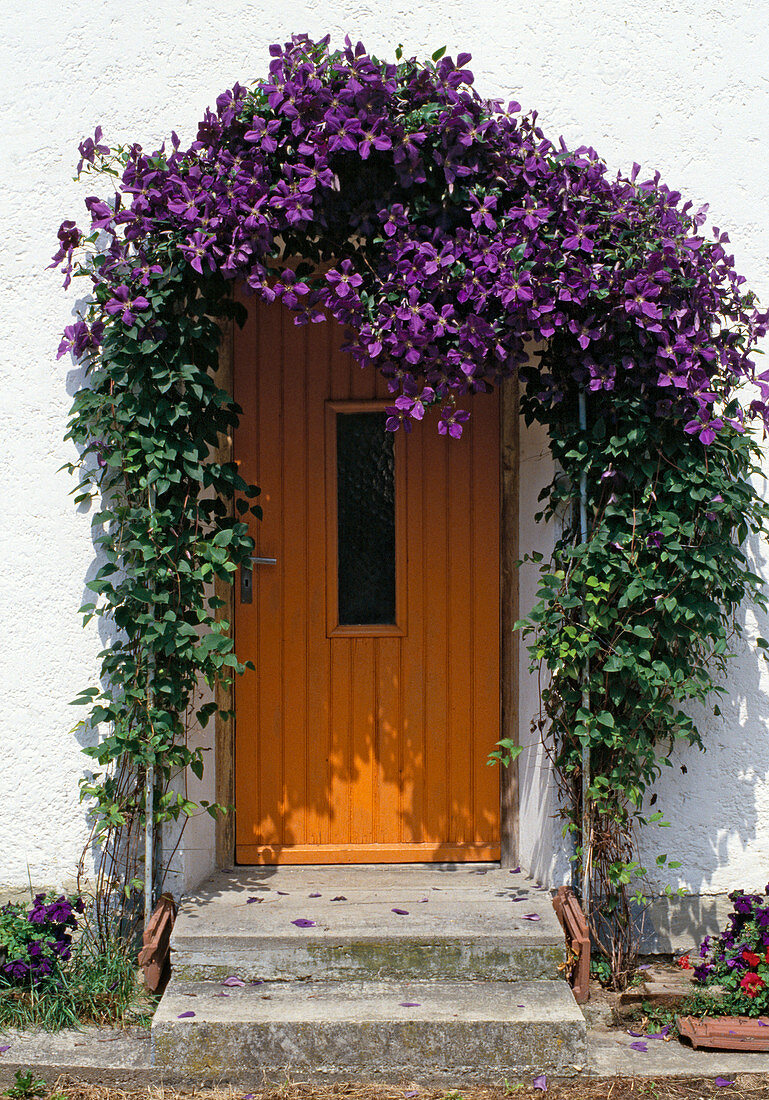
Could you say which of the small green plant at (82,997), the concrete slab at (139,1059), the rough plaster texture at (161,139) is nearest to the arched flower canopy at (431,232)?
the rough plaster texture at (161,139)

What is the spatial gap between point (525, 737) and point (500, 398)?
1.30 m

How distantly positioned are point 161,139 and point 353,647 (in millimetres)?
1948

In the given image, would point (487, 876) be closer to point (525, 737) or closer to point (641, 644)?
point (525, 737)

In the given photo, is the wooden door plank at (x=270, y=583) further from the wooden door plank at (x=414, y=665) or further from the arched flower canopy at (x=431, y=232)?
the arched flower canopy at (x=431, y=232)

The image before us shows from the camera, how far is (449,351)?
2707 mm

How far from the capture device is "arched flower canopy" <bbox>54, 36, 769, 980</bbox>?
2.68m

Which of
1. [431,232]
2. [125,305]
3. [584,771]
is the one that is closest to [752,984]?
[584,771]

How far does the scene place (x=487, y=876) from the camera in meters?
3.32

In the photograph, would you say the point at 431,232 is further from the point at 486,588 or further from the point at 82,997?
the point at 82,997

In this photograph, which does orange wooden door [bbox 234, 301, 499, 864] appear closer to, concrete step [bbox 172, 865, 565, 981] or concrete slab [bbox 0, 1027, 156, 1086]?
concrete step [bbox 172, 865, 565, 981]

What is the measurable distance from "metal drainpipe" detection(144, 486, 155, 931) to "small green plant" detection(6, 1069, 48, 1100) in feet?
1.68

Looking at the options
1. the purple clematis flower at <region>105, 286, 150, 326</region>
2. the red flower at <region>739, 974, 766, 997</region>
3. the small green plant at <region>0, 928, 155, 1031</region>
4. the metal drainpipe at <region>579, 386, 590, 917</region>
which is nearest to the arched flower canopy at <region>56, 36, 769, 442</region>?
the purple clematis flower at <region>105, 286, 150, 326</region>

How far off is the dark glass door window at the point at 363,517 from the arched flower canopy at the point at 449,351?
575 mm

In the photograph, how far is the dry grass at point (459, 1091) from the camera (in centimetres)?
244
